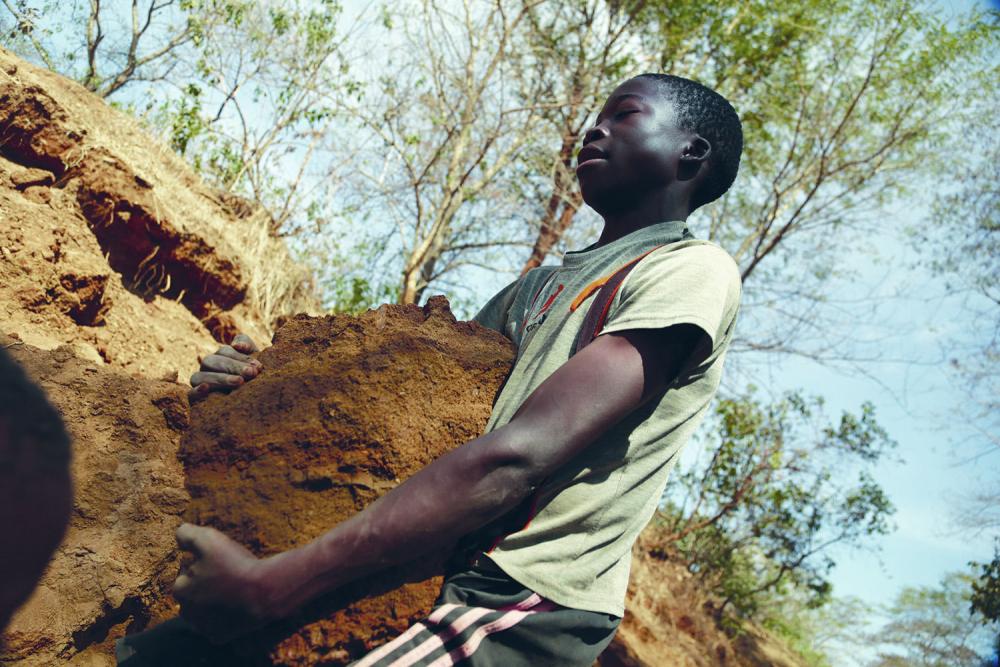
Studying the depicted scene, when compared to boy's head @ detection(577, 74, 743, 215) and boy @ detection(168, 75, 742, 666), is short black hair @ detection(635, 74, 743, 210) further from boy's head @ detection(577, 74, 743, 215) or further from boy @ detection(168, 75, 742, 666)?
boy @ detection(168, 75, 742, 666)

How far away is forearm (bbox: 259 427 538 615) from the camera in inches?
43.4

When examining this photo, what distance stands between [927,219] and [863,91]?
110 inches

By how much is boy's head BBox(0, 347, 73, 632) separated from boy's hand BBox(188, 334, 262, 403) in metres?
0.28

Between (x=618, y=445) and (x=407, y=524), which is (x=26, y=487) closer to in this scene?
(x=407, y=524)

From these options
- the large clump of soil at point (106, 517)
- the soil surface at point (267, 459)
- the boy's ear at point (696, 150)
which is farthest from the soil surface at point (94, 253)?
the boy's ear at point (696, 150)

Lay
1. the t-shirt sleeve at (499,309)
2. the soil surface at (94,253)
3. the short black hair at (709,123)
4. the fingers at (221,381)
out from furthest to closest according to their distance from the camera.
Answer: the soil surface at (94,253), the t-shirt sleeve at (499,309), the short black hair at (709,123), the fingers at (221,381)

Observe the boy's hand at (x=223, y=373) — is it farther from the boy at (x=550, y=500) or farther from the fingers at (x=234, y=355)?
the boy at (x=550, y=500)

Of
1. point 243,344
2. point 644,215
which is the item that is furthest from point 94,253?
point 644,215

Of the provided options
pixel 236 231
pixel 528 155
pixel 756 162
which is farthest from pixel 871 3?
pixel 236 231

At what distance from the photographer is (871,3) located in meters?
10.2

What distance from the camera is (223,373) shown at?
1589 millimetres

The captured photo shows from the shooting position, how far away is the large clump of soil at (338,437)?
3.96 ft

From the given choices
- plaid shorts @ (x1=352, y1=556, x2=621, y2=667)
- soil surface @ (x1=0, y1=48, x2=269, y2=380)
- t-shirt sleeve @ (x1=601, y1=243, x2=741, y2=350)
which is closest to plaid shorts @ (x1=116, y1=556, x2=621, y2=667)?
plaid shorts @ (x1=352, y1=556, x2=621, y2=667)

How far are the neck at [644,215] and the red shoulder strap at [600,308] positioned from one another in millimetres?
298
